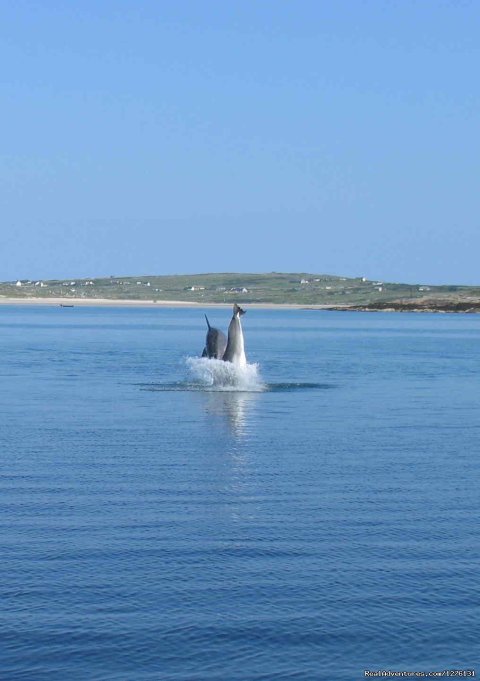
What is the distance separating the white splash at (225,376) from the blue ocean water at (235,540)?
5353 millimetres

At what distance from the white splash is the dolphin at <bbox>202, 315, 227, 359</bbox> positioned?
287 mm

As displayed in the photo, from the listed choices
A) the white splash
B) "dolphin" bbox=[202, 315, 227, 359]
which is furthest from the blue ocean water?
"dolphin" bbox=[202, 315, 227, 359]

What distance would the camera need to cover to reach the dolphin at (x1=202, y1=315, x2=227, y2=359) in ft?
138

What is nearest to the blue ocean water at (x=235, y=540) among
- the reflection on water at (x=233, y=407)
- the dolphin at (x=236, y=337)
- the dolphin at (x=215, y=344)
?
the reflection on water at (x=233, y=407)

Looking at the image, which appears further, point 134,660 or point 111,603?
point 111,603

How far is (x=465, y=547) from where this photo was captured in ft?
53.2

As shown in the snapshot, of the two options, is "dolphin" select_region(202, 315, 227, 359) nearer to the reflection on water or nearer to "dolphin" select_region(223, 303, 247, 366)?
"dolphin" select_region(223, 303, 247, 366)

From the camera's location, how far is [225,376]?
41781 millimetres

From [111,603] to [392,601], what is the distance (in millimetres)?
3058

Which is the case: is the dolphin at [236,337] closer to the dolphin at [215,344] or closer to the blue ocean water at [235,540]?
the dolphin at [215,344]

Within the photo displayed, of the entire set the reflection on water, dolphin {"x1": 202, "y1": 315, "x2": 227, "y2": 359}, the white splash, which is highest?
dolphin {"x1": 202, "y1": 315, "x2": 227, "y2": 359}

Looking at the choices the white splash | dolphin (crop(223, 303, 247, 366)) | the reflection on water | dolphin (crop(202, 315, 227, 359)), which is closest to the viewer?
the reflection on water

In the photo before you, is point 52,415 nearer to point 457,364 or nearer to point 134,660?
point 134,660

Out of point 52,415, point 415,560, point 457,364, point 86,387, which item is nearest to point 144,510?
point 415,560
